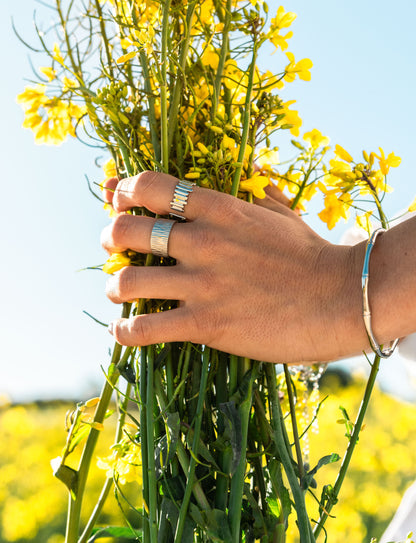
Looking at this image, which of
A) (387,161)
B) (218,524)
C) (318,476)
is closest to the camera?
(218,524)

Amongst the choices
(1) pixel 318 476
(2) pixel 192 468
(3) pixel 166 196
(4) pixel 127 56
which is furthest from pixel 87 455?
(1) pixel 318 476

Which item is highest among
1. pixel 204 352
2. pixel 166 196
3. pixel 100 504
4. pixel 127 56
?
pixel 127 56

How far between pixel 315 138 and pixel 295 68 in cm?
7

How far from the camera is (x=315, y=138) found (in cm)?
50

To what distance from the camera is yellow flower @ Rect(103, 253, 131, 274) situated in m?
0.47

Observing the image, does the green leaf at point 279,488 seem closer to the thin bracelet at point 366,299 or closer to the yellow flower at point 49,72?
the thin bracelet at point 366,299

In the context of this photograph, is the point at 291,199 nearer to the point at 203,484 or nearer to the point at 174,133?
the point at 174,133

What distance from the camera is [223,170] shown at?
1.42ft

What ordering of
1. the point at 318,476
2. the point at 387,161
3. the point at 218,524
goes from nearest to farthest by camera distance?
the point at 218,524 < the point at 387,161 < the point at 318,476

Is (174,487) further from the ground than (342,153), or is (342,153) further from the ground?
(342,153)

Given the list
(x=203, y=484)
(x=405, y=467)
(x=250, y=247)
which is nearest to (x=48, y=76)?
(x=250, y=247)

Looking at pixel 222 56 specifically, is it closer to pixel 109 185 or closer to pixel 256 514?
pixel 109 185

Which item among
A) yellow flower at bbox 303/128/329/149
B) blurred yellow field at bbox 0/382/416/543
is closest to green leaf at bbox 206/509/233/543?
yellow flower at bbox 303/128/329/149

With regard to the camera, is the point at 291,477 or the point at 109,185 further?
the point at 109,185
